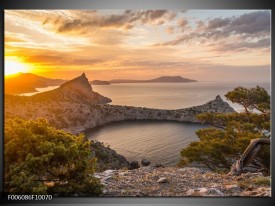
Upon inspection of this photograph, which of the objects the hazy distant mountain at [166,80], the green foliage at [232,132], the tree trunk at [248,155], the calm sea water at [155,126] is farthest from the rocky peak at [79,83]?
the tree trunk at [248,155]

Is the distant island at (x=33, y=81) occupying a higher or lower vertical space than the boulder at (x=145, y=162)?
higher

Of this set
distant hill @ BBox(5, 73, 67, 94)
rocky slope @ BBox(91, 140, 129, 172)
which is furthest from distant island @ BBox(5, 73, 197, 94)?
rocky slope @ BBox(91, 140, 129, 172)

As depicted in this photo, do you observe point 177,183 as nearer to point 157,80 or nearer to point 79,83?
point 157,80

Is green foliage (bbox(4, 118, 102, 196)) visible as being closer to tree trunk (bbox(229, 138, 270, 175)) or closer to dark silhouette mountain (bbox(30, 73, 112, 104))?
dark silhouette mountain (bbox(30, 73, 112, 104))

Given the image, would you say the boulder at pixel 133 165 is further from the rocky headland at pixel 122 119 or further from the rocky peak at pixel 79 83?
the rocky peak at pixel 79 83

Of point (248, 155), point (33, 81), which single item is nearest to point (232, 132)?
point (248, 155)

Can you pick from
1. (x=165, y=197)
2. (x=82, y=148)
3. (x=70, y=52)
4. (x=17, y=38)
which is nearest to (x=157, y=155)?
(x=165, y=197)
